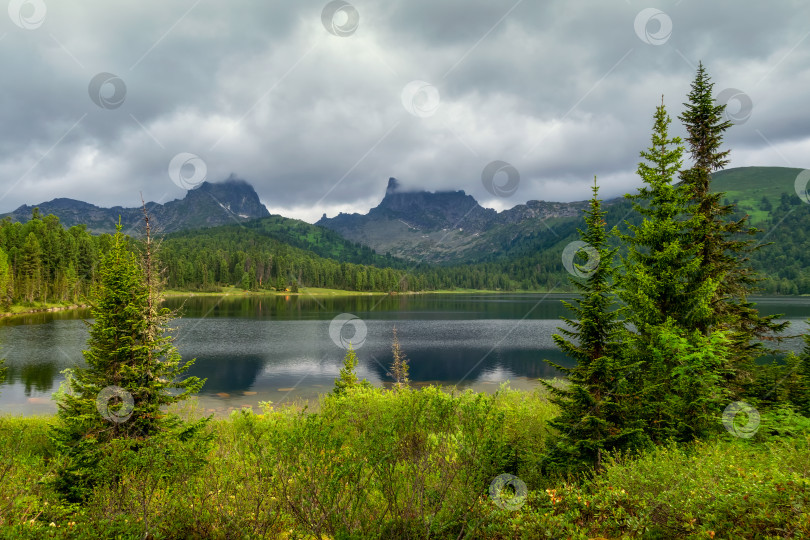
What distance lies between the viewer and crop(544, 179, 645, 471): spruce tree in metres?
15.6

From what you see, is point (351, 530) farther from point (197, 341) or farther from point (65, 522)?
point (197, 341)

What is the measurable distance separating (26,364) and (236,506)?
60.3 metres

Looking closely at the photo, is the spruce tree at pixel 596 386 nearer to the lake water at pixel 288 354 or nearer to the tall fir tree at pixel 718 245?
the tall fir tree at pixel 718 245

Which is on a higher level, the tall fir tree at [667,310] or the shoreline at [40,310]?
the tall fir tree at [667,310]

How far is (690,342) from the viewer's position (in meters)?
17.0

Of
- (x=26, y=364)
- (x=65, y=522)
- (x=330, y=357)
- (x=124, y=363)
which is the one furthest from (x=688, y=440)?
(x=26, y=364)

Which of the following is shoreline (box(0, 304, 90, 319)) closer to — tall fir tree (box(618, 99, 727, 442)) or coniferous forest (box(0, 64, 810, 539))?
coniferous forest (box(0, 64, 810, 539))

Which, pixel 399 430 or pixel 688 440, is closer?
pixel 399 430
